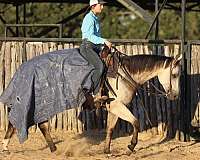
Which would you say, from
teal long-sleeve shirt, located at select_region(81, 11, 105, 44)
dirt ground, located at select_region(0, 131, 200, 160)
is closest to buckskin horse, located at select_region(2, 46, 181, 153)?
dirt ground, located at select_region(0, 131, 200, 160)

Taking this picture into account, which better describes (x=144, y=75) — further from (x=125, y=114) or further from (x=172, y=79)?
(x=125, y=114)

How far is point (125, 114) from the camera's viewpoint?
397 inches

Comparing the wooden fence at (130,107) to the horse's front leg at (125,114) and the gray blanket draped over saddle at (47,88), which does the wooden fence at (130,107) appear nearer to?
the horse's front leg at (125,114)

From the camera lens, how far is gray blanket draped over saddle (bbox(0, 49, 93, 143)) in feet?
33.3

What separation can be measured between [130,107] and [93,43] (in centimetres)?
247

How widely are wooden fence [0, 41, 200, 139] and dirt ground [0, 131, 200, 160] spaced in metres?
0.22

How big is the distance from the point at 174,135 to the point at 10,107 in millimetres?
3425

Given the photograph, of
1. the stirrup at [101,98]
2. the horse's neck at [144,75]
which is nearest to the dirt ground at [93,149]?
the stirrup at [101,98]

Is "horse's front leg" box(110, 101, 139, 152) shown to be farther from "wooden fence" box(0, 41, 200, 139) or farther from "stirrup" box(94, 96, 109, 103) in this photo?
"wooden fence" box(0, 41, 200, 139)

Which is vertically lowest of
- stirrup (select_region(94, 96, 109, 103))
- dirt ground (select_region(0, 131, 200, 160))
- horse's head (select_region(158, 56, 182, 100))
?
dirt ground (select_region(0, 131, 200, 160))

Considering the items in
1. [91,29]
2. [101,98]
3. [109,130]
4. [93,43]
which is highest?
[91,29]

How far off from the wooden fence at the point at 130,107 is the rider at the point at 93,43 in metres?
1.93

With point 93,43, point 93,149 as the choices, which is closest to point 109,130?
point 93,149

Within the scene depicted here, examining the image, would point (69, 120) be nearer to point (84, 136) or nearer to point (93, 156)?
point (84, 136)
